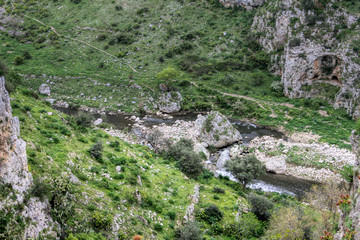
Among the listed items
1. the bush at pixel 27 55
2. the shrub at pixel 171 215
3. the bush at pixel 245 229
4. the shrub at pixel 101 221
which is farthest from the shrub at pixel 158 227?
the bush at pixel 27 55

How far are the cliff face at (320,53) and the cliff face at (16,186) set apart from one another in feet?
189

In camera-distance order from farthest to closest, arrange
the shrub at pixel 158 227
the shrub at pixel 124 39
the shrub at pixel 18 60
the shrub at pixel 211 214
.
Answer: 1. the shrub at pixel 124 39
2. the shrub at pixel 18 60
3. the shrub at pixel 211 214
4. the shrub at pixel 158 227

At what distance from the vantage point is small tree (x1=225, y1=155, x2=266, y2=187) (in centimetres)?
3228

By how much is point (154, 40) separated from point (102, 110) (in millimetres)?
28939

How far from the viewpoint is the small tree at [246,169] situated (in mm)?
32281

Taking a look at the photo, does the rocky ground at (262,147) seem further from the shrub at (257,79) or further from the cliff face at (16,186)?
the cliff face at (16,186)

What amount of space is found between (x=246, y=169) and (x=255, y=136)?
67.7 ft

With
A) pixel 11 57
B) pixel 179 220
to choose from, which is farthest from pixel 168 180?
pixel 11 57

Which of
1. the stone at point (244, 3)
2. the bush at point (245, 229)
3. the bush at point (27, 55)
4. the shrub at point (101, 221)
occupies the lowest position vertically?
the bush at point (245, 229)

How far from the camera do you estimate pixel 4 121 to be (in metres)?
14.0

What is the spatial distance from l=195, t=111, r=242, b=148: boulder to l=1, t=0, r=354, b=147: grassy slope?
38.9ft

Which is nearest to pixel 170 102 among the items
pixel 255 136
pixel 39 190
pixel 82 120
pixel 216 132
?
pixel 216 132

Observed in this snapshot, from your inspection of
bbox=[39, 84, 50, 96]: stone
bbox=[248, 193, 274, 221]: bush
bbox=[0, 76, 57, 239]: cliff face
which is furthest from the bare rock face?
bbox=[0, 76, 57, 239]: cliff face

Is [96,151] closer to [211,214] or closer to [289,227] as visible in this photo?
[211,214]
